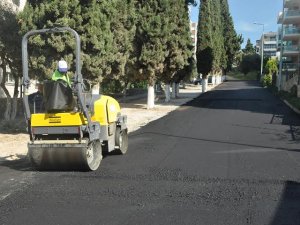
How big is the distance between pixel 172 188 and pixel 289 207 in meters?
2.08

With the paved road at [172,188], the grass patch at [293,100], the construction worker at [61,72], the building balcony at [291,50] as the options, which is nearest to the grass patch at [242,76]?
the building balcony at [291,50]

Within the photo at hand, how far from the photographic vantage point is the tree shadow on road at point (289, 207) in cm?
640

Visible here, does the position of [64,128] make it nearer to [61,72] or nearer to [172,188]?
[61,72]

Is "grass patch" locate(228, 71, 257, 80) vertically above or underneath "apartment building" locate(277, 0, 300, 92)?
underneath

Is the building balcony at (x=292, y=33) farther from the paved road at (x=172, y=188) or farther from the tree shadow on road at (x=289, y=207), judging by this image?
the tree shadow on road at (x=289, y=207)

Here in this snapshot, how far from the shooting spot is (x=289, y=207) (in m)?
7.04

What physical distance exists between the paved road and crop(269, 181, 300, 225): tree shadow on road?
0.04 feet

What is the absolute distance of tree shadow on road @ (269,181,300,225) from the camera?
6398 mm

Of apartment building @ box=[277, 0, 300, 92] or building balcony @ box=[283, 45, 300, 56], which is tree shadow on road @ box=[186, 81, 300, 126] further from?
building balcony @ box=[283, 45, 300, 56]

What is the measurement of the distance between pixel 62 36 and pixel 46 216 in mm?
8882

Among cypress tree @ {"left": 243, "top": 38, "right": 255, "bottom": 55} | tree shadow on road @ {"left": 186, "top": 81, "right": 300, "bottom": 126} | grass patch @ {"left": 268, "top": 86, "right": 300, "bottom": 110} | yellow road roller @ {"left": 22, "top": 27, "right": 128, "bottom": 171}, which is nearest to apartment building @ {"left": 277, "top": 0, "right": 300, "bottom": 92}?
grass patch @ {"left": 268, "top": 86, "right": 300, "bottom": 110}

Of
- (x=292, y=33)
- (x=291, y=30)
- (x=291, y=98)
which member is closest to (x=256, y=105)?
(x=291, y=98)

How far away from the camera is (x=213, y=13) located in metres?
54.1

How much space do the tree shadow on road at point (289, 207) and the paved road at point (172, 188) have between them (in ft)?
0.04
